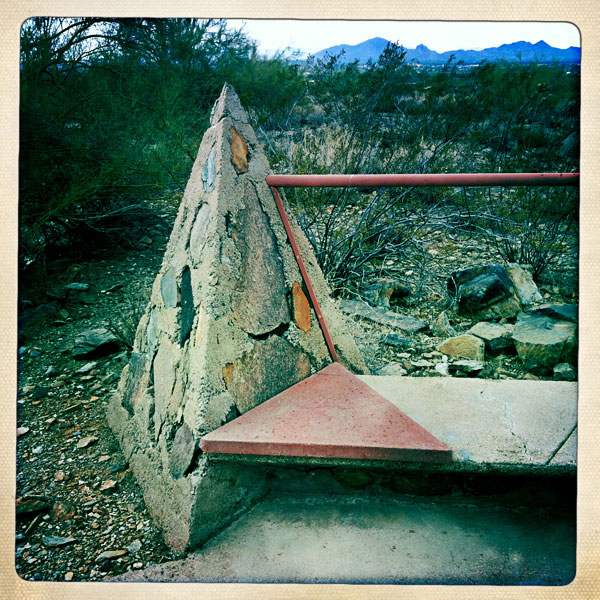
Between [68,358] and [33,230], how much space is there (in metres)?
0.51

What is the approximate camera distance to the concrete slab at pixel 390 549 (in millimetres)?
953

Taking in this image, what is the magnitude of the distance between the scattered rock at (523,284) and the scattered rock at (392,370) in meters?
0.70

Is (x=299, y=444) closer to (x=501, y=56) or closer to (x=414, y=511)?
(x=414, y=511)

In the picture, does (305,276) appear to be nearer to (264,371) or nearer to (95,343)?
(264,371)

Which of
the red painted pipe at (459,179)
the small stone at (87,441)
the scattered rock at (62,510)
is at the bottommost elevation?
the scattered rock at (62,510)

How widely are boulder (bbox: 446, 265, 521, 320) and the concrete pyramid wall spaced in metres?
1.03

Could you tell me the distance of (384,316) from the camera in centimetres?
220

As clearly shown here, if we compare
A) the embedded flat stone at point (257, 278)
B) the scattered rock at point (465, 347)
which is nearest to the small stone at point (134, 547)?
the embedded flat stone at point (257, 278)

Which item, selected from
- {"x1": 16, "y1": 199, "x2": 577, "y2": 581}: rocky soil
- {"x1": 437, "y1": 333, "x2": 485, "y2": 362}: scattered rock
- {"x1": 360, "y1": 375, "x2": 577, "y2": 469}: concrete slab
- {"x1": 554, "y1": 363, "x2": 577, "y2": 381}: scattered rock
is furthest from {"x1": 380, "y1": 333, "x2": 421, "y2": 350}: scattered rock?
{"x1": 360, "y1": 375, "x2": 577, "y2": 469}: concrete slab

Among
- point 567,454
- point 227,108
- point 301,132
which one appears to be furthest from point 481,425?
point 301,132

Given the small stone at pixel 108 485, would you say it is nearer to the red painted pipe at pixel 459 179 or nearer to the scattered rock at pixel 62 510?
the scattered rock at pixel 62 510

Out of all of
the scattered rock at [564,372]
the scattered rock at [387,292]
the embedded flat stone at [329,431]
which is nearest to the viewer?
the embedded flat stone at [329,431]

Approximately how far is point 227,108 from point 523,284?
1645 mm

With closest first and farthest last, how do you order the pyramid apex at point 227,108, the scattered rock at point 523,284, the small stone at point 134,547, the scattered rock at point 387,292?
the small stone at point 134,547 < the pyramid apex at point 227,108 < the scattered rock at point 523,284 < the scattered rock at point 387,292
